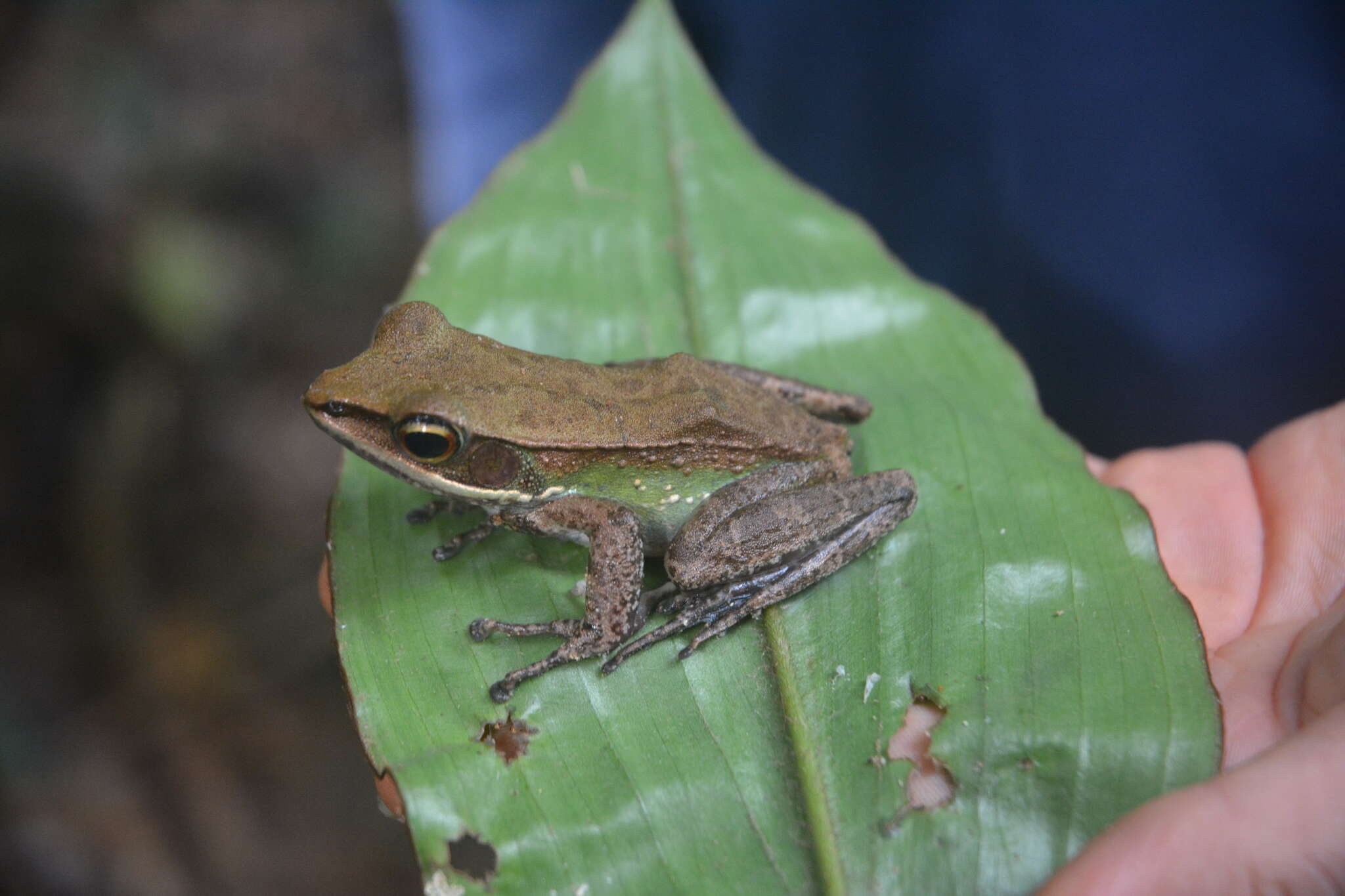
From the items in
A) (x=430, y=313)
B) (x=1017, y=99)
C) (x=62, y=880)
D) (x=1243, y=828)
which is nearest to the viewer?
(x=1243, y=828)

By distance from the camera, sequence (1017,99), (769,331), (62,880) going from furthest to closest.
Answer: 1. (1017,99)
2. (62,880)
3. (769,331)

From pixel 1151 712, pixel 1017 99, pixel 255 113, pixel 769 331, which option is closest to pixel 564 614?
pixel 769 331

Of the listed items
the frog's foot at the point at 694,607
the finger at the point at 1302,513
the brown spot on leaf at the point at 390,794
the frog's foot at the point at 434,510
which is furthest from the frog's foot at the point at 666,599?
the finger at the point at 1302,513

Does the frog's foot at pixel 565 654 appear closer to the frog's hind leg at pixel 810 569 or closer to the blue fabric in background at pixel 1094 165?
the frog's hind leg at pixel 810 569

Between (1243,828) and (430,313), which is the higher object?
(430,313)

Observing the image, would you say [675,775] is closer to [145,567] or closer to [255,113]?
[145,567]

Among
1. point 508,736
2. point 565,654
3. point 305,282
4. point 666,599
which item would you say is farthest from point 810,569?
point 305,282

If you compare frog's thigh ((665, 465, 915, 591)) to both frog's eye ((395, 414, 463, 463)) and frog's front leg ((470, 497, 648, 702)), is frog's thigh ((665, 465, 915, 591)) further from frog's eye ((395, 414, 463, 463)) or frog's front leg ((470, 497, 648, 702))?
frog's eye ((395, 414, 463, 463))
